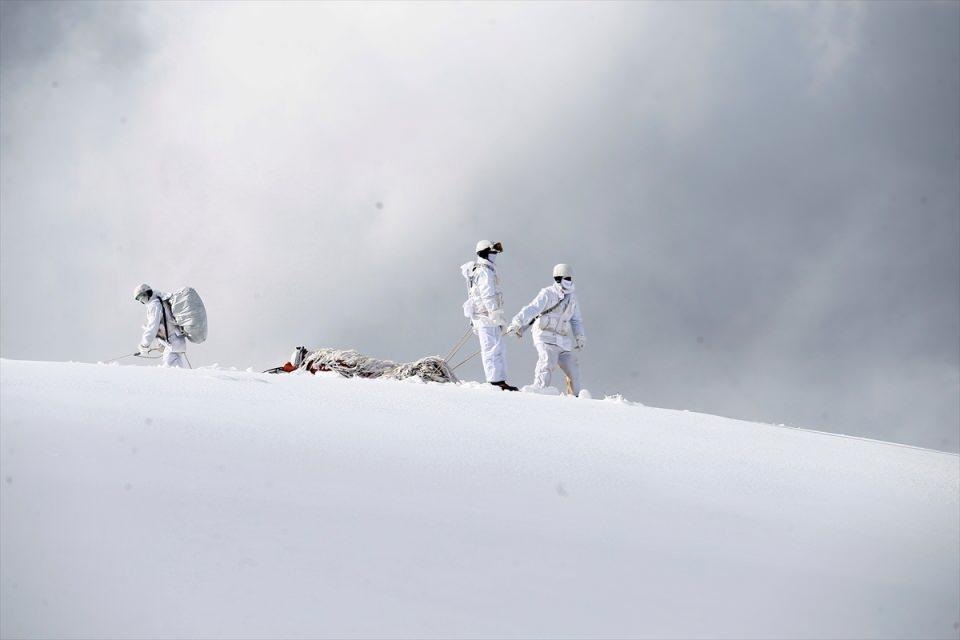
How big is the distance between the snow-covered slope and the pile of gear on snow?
4548 mm

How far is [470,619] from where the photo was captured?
4.40 metres

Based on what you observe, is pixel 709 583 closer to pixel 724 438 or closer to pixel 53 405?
pixel 724 438

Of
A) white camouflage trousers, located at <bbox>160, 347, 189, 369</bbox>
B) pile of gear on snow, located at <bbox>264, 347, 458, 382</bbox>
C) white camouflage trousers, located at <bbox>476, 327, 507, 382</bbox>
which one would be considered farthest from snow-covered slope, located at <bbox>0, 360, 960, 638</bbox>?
white camouflage trousers, located at <bbox>160, 347, 189, 369</bbox>

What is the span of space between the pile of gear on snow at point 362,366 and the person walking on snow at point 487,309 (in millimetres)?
907

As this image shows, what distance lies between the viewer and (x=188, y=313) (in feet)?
45.0

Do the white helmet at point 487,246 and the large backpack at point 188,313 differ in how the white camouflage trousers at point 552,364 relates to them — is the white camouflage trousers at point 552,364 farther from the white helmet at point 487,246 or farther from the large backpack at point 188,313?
the large backpack at point 188,313

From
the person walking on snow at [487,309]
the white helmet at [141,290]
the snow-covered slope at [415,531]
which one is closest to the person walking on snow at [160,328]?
the white helmet at [141,290]

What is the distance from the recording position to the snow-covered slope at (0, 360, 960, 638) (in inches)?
172

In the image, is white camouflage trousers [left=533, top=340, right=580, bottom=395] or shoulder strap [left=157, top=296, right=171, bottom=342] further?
shoulder strap [left=157, top=296, right=171, bottom=342]

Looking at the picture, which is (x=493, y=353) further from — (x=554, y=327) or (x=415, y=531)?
(x=415, y=531)

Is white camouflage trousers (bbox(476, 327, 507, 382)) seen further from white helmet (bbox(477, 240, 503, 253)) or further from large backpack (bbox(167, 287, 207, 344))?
large backpack (bbox(167, 287, 207, 344))

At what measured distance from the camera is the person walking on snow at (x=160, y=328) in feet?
44.8

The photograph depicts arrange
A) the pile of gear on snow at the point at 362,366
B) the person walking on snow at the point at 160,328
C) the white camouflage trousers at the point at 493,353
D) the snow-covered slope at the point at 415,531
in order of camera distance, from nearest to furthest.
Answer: the snow-covered slope at the point at 415,531 < the pile of gear on snow at the point at 362,366 < the white camouflage trousers at the point at 493,353 < the person walking on snow at the point at 160,328

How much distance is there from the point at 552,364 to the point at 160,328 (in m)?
5.41
